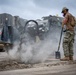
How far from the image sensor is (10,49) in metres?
12.2

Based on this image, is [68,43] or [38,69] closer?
[38,69]

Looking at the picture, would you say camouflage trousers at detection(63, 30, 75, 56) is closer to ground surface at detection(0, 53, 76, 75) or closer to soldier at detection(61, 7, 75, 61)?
soldier at detection(61, 7, 75, 61)

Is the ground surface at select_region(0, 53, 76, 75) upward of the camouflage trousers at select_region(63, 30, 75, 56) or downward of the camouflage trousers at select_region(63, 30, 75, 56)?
downward

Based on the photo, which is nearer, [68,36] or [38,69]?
[38,69]

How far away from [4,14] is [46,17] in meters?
5.71

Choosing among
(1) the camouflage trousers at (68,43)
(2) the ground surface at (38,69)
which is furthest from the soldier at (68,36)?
(2) the ground surface at (38,69)

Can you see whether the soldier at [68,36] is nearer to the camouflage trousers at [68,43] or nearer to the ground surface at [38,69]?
the camouflage trousers at [68,43]

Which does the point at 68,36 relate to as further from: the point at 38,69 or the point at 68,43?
the point at 38,69

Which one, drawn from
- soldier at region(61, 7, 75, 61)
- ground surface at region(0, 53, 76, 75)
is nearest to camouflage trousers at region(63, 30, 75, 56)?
soldier at region(61, 7, 75, 61)

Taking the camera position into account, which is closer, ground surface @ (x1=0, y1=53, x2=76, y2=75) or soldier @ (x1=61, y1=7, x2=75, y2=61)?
ground surface @ (x1=0, y1=53, x2=76, y2=75)

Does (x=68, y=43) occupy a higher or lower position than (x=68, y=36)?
lower

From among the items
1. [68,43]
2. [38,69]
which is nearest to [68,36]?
[68,43]

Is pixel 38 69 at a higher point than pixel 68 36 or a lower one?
lower

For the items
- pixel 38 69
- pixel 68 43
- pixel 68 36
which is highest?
pixel 68 36
